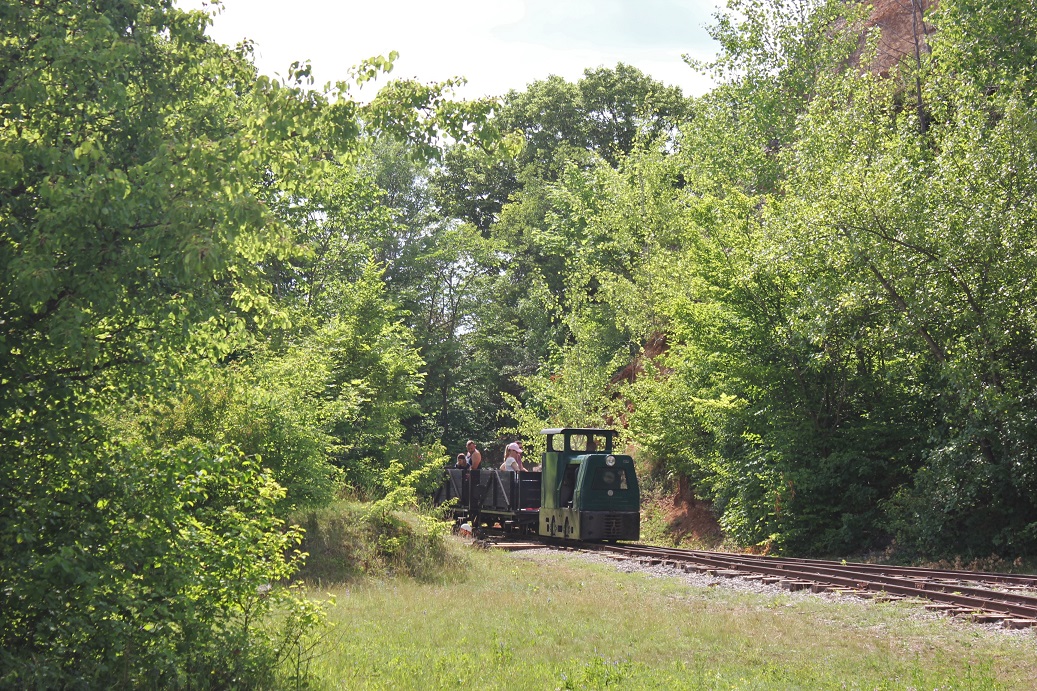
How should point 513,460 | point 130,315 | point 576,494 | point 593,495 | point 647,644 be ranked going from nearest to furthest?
point 130,315 → point 647,644 → point 593,495 → point 576,494 → point 513,460

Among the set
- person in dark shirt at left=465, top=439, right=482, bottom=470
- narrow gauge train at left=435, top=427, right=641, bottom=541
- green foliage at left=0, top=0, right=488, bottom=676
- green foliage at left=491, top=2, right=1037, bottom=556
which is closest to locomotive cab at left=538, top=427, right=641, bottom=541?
narrow gauge train at left=435, top=427, right=641, bottom=541

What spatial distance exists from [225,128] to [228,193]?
104 inches

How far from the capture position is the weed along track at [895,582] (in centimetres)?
1248

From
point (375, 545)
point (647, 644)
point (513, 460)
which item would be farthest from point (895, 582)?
point (513, 460)

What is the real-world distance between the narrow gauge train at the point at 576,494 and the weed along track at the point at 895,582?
6.66 ft

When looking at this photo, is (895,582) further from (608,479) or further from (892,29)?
(892,29)

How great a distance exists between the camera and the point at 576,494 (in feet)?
74.4

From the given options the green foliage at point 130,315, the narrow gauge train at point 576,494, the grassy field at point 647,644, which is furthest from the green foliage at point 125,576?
the narrow gauge train at point 576,494

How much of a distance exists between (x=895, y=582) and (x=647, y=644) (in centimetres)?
602

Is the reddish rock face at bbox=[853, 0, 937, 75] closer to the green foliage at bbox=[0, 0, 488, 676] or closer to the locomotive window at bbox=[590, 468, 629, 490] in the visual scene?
the locomotive window at bbox=[590, 468, 629, 490]

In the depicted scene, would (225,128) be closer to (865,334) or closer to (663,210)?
(865,334)

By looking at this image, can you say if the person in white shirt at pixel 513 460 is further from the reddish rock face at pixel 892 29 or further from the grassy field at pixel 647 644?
the reddish rock face at pixel 892 29

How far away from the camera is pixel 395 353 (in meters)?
28.1

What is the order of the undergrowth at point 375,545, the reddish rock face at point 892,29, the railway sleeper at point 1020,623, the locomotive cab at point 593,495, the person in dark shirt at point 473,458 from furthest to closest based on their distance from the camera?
the reddish rock face at point 892,29 < the person in dark shirt at point 473,458 < the locomotive cab at point 593,495 < the undergrowth at point 375,545 < the railway sleeper at point 1020,623
